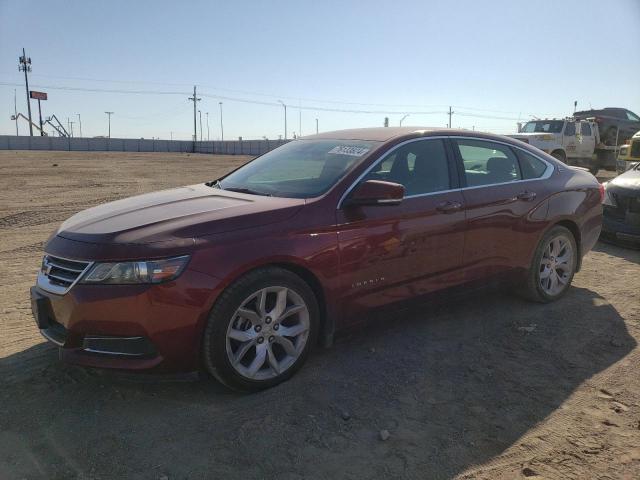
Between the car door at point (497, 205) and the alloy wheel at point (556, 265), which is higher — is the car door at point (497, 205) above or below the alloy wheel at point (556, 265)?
above

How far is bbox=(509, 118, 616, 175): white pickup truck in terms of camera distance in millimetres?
17203

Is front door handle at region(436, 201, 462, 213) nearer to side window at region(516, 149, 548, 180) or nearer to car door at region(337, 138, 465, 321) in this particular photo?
car door at region(337, 138, 465, 321)

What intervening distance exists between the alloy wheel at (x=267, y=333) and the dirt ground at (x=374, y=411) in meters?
0.18

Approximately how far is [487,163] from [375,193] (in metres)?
1.63

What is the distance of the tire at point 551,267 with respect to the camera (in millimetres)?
4848

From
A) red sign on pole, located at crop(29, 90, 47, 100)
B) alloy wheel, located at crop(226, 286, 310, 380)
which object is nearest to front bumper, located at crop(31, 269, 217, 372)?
alloy wheel, located at crop(226, 286, 310, 380)

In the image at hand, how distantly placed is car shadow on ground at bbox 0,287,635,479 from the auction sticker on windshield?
4.09ft

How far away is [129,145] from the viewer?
6569 centimetres

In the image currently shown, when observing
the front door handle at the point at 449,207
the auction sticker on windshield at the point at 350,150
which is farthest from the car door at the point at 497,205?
the auction sticker on windshield at the point at 350,150

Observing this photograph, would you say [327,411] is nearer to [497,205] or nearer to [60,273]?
[60,273]

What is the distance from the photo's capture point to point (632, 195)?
7238 millimetres

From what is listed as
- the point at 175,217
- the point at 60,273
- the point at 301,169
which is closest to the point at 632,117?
the point at 301,169

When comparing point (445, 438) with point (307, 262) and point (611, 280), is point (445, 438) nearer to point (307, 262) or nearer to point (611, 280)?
point (307, 262)

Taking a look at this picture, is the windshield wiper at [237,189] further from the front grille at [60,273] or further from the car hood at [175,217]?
the front grille at [60,273]
